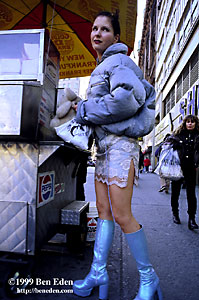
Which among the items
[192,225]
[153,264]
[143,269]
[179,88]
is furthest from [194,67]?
[143,269]

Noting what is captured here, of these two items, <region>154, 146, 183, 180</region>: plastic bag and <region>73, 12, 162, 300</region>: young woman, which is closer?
<region>73, 12, 162, 300</region>: young woman

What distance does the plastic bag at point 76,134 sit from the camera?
5.50 ft

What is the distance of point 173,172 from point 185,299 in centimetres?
217

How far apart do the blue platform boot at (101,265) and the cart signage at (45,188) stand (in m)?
0.49

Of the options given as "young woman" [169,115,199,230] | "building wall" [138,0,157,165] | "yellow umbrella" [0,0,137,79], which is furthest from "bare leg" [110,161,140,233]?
"building wall" [138,0,157,165]

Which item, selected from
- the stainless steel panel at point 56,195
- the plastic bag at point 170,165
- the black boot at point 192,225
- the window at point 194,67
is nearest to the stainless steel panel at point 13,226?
the stainless steel panel at point 56,195

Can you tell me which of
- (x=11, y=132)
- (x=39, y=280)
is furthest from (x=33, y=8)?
(x=39, y=280)

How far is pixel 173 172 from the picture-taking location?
373 cm

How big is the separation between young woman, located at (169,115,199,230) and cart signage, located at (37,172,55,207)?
2587 mm

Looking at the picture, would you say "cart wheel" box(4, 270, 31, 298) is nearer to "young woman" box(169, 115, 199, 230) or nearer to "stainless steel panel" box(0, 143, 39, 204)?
"stainless steel panel" box(0, 143, 39, 204)

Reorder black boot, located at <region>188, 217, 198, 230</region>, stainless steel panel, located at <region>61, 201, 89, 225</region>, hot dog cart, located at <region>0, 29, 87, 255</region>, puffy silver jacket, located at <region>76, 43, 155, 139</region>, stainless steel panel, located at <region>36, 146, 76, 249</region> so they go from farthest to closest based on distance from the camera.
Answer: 1. black boot, located at <region>188, 217, 198, 230</region>
2. stainless steel panel, located at <region>61, 201, 89, 225</region>
3. stainless steel panel, located at <region>36, 146, 76, 249</region>
4. hot dog cart, located at <region>0, 29, 87, 255</region>
5. puffy silver jacket, located at <region>76, 43, 155, 139</region>

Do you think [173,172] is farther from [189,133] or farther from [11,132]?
[11,132]

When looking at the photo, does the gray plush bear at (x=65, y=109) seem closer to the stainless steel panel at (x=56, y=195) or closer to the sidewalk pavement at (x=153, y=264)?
the stainless steel panel at (x=56, y=195)

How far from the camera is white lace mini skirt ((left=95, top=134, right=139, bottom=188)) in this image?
5.42 ft
